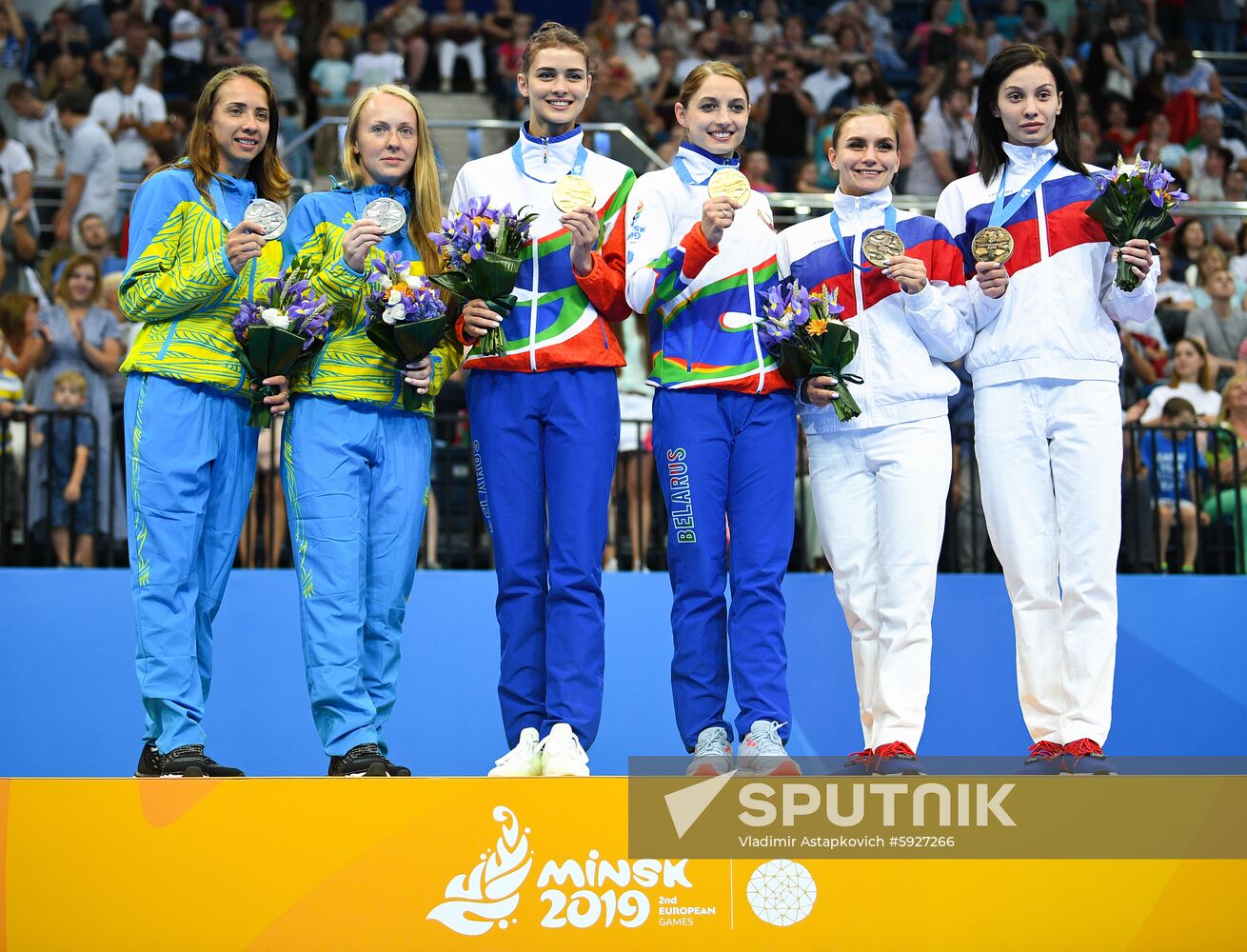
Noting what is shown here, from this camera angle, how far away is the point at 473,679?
6301 mm

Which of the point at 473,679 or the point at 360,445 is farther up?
the point at 360,445

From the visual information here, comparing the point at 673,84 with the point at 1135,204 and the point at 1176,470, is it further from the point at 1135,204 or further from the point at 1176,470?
the point at 1135,204

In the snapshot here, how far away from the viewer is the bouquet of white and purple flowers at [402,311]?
13.3 feet

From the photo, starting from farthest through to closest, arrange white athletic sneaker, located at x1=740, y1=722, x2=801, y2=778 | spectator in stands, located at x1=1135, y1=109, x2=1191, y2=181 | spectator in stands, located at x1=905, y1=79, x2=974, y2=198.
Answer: spectator in stands, located at x1=1135, y1=109, x2=1191, y2=181
spectator in stands, located at x1=905, y1=79, x2=974, y2=198
white athletic sneaker, located at x1=740, y1=722, x2=801, y2=778

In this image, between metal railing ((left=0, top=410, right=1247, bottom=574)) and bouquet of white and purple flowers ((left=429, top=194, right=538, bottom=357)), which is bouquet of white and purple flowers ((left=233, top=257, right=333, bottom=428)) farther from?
metal railing ((left=0, top=410, right=1247, bottom=574))

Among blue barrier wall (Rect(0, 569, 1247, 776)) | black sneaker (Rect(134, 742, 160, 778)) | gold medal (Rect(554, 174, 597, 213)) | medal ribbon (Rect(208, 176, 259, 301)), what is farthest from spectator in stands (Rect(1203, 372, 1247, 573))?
black sneaker (Rect(134, 742, 160, 778))

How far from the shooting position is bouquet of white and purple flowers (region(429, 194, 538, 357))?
4.06m

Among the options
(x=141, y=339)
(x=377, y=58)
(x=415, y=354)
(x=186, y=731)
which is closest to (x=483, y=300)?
(x=415, y=354)

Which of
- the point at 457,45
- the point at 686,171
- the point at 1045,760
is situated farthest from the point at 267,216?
the point at 457,45

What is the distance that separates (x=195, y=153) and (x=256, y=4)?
367 inches

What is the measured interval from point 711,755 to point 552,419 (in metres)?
1.06

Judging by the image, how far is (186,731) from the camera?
13.3 feet

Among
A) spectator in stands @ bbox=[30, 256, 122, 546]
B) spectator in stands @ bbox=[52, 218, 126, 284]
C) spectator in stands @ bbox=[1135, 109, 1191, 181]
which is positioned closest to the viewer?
spectator in stands @ bbox=[30, 256, 122, 546]

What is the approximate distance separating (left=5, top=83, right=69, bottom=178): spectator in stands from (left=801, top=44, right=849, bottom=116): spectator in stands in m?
6.00
